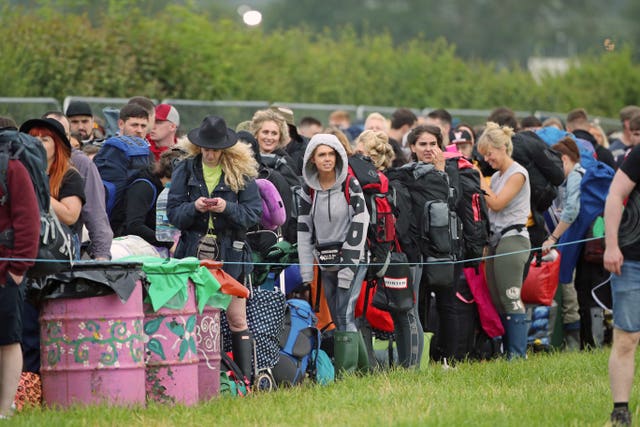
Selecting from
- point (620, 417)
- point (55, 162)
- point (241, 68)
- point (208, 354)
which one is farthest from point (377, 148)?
point (241, 68)

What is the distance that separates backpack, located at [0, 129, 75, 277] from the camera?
27.8 feet

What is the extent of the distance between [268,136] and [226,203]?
95.9 inches

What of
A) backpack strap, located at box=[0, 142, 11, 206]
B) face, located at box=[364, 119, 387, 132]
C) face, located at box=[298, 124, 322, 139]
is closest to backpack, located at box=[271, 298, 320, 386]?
backpack strap, located at box=[0, 142, 11, 206]

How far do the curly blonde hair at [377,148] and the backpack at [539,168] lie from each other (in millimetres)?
1886

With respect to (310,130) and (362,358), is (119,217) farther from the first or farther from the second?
(310,130)

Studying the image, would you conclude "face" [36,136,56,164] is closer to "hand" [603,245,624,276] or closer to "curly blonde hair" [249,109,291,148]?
"curly blonde hair" [249,109,291,148]

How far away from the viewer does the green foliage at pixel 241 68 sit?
20.8 meters

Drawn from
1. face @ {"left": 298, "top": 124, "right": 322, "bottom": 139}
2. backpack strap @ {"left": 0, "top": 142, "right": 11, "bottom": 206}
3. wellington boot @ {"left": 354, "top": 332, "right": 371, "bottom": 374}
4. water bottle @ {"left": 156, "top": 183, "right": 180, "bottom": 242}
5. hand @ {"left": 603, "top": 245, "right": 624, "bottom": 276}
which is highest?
face @ {"left": 298, "top": 124, "right": 322, "bottom": 139}

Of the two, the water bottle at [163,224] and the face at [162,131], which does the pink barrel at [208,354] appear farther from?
the face at [162,131]

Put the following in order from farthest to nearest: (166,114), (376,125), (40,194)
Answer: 1. (376,125)
2. (166,114)
3. (40,194)

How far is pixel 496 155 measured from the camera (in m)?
12.9

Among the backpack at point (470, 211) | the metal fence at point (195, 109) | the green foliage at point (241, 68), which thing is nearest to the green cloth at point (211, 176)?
the backpack at point (470, 211)

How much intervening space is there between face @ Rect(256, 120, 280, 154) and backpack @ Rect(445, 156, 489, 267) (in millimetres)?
1589

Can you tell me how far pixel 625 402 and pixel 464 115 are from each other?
1655cm
